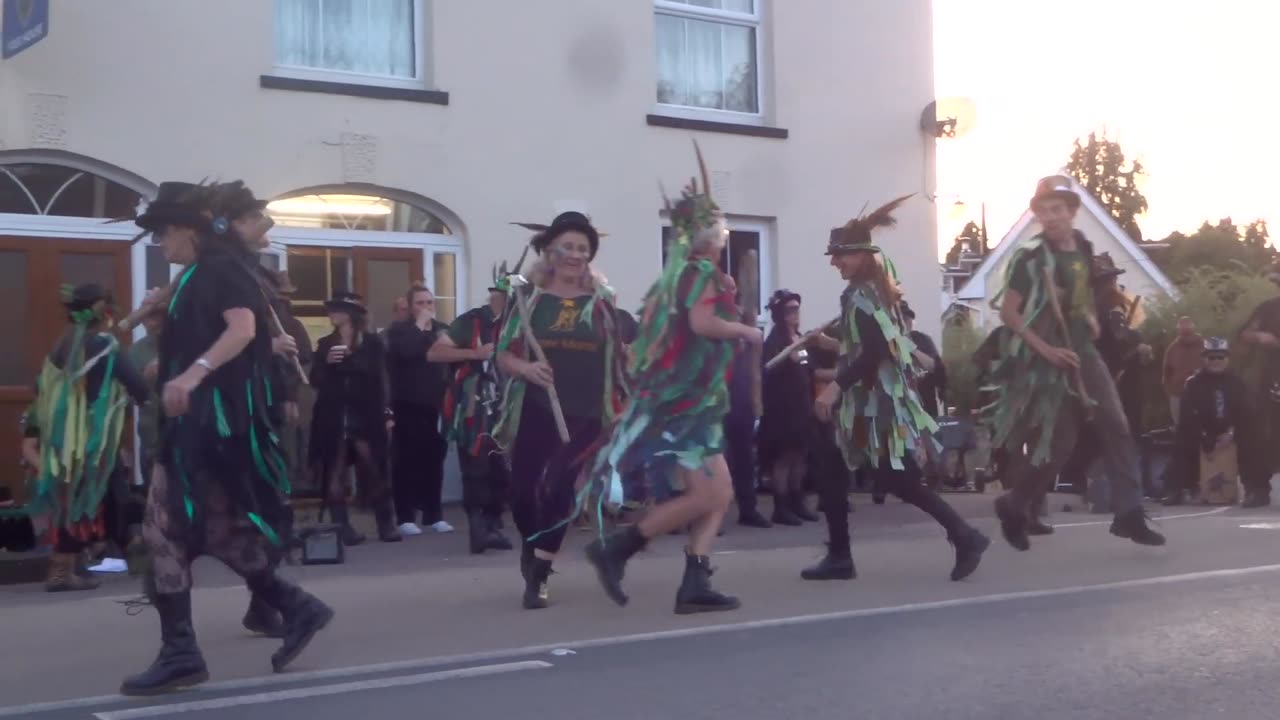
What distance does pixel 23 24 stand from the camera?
37.9 ft

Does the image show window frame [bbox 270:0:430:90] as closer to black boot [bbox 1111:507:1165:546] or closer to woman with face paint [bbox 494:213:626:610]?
woman with face paint [bbox 494:213:626:610]

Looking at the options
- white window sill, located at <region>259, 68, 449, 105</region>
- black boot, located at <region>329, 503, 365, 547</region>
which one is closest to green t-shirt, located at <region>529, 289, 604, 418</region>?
black boot, located at <region>329, 503, 365, 547</region>

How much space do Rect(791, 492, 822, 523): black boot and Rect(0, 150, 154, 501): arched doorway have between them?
5.51 m

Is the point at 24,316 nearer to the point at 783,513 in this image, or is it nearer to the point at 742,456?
the point at 742,456

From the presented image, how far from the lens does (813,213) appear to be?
16672mm

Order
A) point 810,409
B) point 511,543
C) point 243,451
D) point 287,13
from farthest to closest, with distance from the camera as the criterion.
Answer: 1. point 287,13
2. point 810,409
3. point 511,543
4. point 243,451

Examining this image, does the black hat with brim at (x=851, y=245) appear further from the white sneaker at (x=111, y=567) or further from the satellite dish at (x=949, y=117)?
the satellite dish at (x=949, y=117)

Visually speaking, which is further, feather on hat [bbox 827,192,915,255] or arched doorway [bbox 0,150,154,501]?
arched doorway [bbox 0,150,154,501]

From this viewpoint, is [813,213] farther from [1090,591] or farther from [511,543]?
[1090,591]

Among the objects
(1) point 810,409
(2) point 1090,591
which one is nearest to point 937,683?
(2) point 1090,591

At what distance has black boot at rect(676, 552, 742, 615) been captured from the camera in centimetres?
756

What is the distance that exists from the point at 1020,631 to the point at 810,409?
5.71 meters

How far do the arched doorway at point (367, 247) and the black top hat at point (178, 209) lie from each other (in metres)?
7.16

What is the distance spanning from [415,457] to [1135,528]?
514cm
